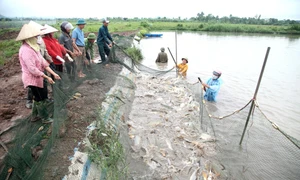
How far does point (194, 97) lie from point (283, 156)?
10.5 feet

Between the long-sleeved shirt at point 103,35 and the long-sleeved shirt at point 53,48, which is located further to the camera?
the long-sleeved shirt at point 103,35

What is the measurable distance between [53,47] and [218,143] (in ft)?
14.5

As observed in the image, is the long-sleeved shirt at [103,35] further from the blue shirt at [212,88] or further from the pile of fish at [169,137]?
the blue shirt at [212,88]

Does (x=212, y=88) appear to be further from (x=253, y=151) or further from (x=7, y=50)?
(x=7, y=50)

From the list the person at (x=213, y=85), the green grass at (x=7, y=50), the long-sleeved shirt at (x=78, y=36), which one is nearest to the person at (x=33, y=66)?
the long-sleeved shirt at (x=78, y=36)

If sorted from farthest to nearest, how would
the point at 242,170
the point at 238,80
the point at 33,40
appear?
the point at 238,80 → the point at 242,170 → the point at 33,40

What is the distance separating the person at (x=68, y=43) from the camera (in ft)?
15.9

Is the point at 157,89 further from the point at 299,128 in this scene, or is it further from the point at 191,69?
the point at 191,69

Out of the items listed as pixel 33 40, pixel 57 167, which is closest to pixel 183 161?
pixel 57 167

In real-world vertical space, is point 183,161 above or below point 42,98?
below

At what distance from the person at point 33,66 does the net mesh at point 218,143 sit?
0.56ft

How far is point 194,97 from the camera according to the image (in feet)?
22.0

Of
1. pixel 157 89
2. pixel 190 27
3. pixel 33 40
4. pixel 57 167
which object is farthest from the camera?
pixel 190 27

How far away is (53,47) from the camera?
14.4 feet
